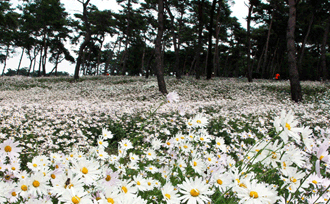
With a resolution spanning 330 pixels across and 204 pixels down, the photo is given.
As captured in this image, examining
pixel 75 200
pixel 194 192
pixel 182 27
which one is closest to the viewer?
pixel 75 200

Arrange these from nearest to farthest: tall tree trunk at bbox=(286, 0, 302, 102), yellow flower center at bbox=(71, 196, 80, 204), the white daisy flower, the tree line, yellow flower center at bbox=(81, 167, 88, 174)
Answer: yellow flower center at bbox=(71, 196, 80, 204)
the white daisy flower
yellow flower center at bbox=(81, 167, 88, 174)
tall tree trunk at bbox=(286, 0, 302, 102)
the tree line

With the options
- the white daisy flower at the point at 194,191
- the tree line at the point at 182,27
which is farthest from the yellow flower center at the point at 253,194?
the tree line at the point at 182,27

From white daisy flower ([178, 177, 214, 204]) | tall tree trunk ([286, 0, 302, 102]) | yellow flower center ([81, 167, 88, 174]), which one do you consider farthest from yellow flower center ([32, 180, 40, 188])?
tall tree trunk ([286, 0, 302, 102])

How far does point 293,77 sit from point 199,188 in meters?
10.5

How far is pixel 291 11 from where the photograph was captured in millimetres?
9750

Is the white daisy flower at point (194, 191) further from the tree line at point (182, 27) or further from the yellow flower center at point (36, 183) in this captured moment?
the tree line at point (182, 27)

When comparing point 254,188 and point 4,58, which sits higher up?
point 4,58

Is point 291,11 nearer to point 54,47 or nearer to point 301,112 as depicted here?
point 301,112

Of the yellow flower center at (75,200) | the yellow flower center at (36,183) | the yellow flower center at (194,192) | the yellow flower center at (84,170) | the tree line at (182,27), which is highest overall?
the tree line at (182,27)

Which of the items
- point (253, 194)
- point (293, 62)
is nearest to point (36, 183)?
point (253, 194)

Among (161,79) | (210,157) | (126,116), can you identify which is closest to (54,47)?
(161,79)

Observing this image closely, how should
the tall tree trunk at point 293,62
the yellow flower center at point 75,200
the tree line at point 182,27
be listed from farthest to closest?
the tree line at point 182,27 → the tall tree trunk at point 293,62 → the yellow flower center at point 75,200

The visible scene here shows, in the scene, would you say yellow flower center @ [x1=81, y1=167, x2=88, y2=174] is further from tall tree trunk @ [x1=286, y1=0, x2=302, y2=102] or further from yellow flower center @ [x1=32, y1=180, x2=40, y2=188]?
tall tree trunk @ [x1=286, y1=0, x2=302, y2=102]

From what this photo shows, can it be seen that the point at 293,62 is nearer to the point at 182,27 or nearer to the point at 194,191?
the point at 194,191
